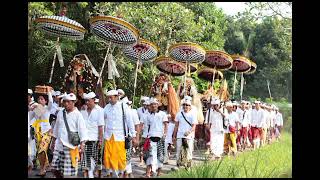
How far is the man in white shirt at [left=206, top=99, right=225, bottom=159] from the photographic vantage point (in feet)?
34.8

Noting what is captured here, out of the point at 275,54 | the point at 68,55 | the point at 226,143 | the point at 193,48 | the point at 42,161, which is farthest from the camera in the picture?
the point at 275,54

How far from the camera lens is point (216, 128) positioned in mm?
10664

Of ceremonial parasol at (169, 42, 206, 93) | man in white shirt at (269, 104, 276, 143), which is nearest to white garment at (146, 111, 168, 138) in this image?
ceremonial parasol at (169, 42, 206, 93)

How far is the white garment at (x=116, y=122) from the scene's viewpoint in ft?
24.5

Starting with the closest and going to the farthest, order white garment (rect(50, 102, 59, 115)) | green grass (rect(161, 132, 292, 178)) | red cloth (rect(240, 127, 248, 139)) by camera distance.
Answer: green grass (rect(161, 132, 292, 178)), white garment (rect(50, 102, 59, 115)), red cloth (rect(240, 127, 248, 139))

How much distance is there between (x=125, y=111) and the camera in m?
7.57

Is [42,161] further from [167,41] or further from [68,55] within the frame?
[167,41]

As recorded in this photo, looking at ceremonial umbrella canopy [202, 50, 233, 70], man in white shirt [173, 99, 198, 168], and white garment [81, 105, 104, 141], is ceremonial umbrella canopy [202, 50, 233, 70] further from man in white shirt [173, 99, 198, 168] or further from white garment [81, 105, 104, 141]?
white garment [81, 105, 104, 141]

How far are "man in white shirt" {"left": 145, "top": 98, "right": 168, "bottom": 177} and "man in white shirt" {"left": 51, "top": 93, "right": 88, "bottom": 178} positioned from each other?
1655mm

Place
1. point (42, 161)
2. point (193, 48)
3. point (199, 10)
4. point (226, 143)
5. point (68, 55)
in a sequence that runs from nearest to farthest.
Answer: point (42, 161) → point (193, 48) → point (226, 143) → point (68, 55) → point (199, 10)

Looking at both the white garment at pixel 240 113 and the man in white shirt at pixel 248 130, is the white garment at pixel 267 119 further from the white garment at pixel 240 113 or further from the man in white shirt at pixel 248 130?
the white garment at pixel 240 113

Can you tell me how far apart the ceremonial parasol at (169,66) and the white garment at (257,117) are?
2975 mm

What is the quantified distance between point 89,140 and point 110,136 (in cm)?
40

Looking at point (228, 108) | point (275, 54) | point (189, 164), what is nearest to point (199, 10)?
point (275, 54)
